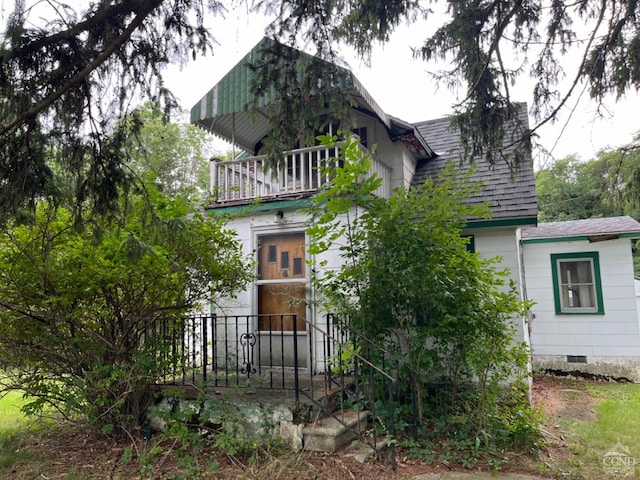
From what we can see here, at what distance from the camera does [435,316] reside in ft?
15.8

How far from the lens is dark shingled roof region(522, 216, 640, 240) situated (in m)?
8.66

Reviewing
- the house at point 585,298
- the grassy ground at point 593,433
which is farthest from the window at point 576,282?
the grassy ground at point 593,433

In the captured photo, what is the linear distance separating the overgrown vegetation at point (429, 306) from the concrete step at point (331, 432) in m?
0.34

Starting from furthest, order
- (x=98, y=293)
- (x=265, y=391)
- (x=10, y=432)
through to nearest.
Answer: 1. (x=10, y=432)
2. (x=265, y=391)
3. (x=98, y=293)

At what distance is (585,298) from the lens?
9.20 meters

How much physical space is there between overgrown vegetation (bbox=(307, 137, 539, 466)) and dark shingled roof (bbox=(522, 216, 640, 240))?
16.9 ft

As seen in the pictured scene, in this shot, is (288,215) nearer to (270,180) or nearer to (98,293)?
(270,180)

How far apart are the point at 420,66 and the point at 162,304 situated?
12.1 feet

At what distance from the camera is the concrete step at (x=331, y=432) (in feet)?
13.9

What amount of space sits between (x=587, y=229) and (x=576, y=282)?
3.76 feet

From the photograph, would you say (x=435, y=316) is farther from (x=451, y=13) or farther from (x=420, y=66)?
(x=451, y=13)

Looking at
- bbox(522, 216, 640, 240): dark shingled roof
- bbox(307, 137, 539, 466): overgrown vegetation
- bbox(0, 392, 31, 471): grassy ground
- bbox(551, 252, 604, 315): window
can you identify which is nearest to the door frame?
bbox(307, 137, 539, 466): overgrown vegetation

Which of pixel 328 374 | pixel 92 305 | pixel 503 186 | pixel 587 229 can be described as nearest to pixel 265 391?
pixel 328 374

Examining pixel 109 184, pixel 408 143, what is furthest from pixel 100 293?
pixel 408 143
